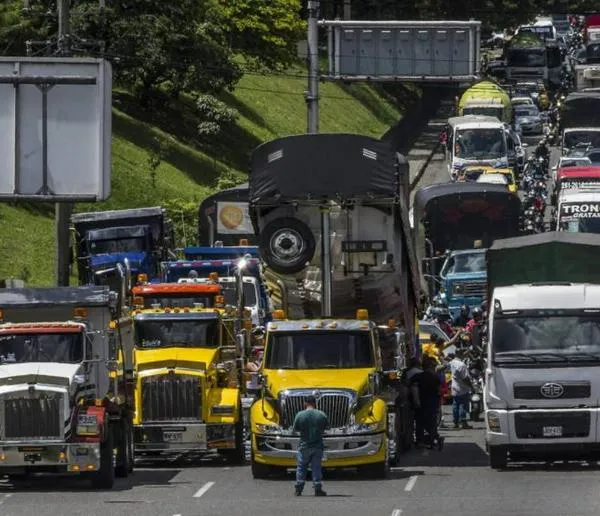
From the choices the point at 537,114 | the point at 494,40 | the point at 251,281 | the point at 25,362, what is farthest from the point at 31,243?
the point at 494,40

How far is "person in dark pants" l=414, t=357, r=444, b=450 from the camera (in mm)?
33719

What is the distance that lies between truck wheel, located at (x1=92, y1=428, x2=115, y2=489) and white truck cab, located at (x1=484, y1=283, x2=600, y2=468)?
18.0 feet

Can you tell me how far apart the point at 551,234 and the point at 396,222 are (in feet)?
12.8

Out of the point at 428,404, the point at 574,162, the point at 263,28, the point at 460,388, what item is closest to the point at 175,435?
the point at 428,404

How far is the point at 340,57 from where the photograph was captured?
64.6 meters

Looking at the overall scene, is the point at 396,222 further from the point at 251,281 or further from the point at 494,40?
the point at 494,40

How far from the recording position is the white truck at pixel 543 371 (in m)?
30.1

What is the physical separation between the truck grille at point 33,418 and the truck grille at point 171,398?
164 inches

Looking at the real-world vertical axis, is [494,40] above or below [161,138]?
above

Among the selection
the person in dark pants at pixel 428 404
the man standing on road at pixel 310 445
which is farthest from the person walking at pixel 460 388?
the man standing on road at pixel 310 445

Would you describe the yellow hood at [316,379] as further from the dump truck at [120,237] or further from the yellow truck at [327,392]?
the dump truck at [120,237]

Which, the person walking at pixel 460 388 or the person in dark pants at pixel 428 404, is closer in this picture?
the person in dark pants at pixel 428 404

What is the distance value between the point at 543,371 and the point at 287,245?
438 cm

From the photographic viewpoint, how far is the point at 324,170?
32.0 meters
